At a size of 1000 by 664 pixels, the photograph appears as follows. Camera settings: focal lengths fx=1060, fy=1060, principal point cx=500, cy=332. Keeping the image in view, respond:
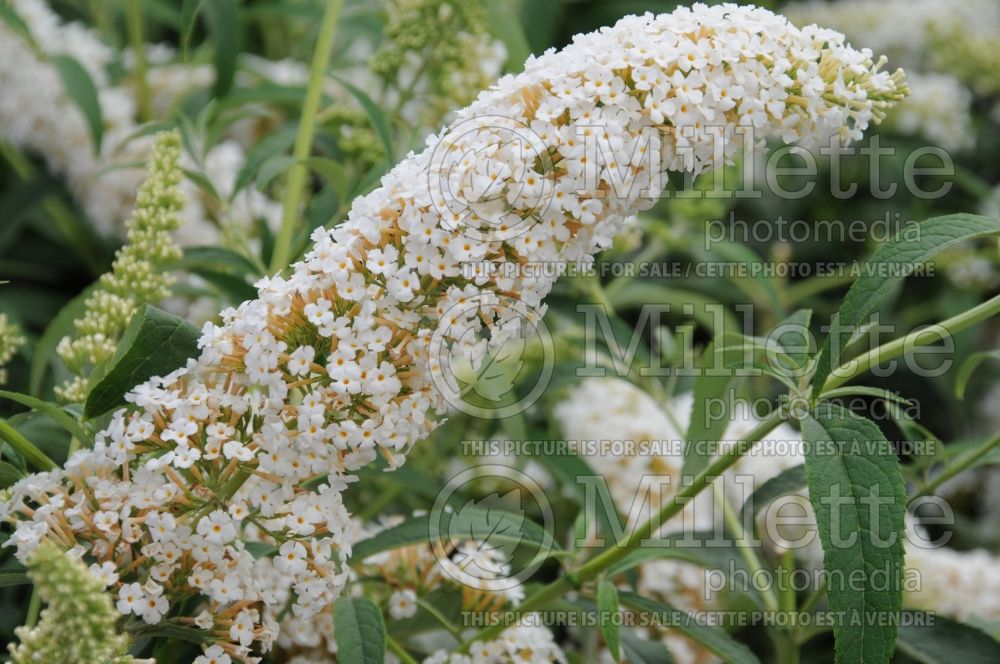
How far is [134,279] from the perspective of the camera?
3.95 ft

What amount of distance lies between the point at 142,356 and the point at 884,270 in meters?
0.73

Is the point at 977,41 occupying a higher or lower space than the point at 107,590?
higher

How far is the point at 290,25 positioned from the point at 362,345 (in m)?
1.75

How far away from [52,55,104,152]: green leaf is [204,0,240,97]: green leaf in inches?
7.8

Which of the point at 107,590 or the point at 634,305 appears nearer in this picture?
the point at 107,590

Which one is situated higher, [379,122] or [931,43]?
[931,43]

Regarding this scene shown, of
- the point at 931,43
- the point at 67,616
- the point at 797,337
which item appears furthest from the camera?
the point at 931,43

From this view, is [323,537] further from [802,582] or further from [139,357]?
[802,582]

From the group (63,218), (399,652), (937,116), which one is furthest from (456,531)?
(937,116)

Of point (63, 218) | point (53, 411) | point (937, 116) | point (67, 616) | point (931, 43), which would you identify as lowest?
point (67, 616)

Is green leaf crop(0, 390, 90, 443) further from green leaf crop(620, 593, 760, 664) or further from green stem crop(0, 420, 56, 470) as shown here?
Answer: green leaf crop(620, 593, 760, 664)

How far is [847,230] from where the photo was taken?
268 cm

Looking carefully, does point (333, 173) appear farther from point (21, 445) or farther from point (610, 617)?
point (610, 617)

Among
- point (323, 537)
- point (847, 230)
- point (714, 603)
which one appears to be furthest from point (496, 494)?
point (847, 230)
